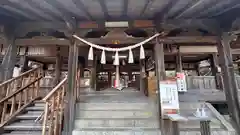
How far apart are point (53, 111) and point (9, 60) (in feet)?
7.45

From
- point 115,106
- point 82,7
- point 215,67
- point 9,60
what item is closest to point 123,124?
point 115,106

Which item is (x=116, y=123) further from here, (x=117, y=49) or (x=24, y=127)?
(x=24, y=127)

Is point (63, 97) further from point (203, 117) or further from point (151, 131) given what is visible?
point (203, 117)

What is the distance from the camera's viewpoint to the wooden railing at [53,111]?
2971 mm

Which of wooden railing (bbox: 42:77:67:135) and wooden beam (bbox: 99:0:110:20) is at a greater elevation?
wooden beam (bbox: 99:0:110:20)

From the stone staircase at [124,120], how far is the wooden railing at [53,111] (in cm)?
51

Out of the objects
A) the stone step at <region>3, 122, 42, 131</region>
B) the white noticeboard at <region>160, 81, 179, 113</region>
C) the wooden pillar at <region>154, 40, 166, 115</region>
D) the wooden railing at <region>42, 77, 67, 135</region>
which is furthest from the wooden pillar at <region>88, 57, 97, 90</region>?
the white noticeboard at <region>160, 81, 179, 113</region>

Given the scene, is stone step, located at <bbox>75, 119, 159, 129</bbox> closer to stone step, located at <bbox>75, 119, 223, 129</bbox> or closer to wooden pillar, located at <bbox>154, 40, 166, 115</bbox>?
stone step, located at <bbox>75, 119, 223, 129</bbox>

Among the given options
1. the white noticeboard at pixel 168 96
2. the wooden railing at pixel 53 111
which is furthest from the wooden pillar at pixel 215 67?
the wooden railing at pixel 53 111

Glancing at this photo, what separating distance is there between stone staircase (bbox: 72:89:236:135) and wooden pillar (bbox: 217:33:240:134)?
0.46 meters

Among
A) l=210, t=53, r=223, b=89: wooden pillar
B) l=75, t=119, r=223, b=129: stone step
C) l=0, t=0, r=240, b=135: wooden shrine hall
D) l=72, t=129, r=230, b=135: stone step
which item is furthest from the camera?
l=210, t=53, r=223, b=89: wooden pillar

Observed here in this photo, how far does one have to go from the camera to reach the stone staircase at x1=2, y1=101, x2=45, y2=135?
3.50m

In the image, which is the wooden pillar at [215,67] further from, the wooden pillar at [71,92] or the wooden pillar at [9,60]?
the wooden pillar at [9,60]

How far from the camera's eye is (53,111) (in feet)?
10.5
